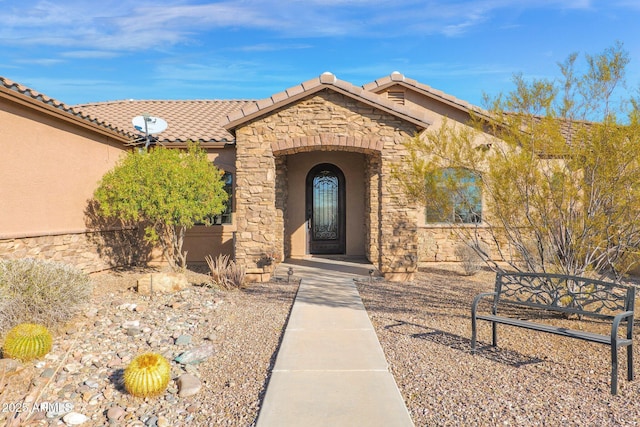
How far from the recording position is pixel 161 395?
4.20 m

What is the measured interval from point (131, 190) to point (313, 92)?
4.75 m

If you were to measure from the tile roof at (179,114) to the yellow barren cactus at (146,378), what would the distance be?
945cm

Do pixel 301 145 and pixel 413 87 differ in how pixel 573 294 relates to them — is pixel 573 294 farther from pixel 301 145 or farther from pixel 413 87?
pixel 413 87

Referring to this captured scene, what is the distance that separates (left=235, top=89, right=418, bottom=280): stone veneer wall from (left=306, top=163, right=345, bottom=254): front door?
4061mm

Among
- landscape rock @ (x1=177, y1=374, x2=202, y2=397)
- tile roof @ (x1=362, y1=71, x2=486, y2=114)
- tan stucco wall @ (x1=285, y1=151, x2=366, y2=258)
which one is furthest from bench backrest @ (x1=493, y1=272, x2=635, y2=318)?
tile roof @ (x1=362, y1=71, x2=486, y2=114)

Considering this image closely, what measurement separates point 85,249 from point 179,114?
7263 millimetres

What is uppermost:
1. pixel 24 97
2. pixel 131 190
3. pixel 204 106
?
pixel 204 106

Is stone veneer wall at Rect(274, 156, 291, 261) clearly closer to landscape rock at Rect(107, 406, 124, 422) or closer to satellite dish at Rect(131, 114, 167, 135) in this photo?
satellite dish at Rect(131, 114, 167, 135)

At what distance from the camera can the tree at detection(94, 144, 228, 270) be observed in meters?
9.95

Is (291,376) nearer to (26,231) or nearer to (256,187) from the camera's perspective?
(256,187)

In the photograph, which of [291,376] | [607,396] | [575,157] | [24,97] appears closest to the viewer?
[607,396]

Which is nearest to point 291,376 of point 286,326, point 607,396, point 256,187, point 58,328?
point 286,326

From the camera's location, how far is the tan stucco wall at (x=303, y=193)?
13883 millimetres

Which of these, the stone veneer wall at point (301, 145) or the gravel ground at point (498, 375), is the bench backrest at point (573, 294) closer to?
the gravel ground at point (498, 375)
